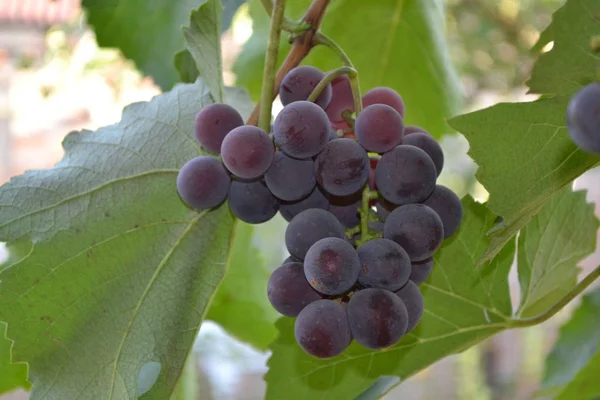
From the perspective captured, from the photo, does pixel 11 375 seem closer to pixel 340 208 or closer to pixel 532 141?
pixel 340 208

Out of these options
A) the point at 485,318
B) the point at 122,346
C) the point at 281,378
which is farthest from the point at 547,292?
the point at 122,346

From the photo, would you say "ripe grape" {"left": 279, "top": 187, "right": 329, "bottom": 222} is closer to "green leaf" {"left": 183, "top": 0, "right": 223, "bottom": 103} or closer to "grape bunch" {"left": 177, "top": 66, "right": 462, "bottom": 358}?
"grape bunch" {"left": 177, "top": 66, "right": 462, "bottom": 358}

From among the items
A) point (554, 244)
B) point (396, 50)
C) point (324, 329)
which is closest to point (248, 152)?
point (324, 329)

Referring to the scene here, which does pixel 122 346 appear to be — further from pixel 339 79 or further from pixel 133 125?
pixel 339 79

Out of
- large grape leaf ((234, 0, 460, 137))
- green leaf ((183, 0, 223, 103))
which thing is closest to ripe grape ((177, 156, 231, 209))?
green leaf ((183, 0, 223, 103))

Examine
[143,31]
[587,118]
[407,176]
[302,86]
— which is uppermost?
[143,31]

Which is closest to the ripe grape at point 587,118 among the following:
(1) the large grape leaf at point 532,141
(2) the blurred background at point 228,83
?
(1) the large grape leaf at point 532,141

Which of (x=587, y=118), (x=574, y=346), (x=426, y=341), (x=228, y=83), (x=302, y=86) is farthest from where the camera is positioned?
(x=228, y=83)
